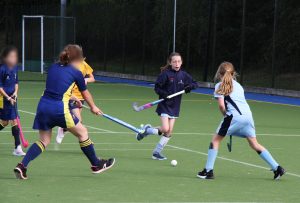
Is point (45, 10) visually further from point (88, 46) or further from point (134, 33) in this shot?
point (134, 33)

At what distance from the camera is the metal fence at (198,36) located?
27969mm

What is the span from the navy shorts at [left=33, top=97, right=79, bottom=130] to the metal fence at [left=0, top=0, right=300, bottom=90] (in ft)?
56.7

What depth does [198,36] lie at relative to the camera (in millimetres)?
32656

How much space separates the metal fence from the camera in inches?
1101

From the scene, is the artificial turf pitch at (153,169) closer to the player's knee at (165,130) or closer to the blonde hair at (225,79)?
the player's knee at (165,130)

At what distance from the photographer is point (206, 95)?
1081 inches

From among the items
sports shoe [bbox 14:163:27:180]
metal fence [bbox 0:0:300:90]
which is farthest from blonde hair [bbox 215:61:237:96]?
metal fence [bbox 0:0:300:90]

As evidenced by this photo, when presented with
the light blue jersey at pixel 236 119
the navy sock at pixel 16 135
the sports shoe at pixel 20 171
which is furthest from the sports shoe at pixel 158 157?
the sports shoe at pixel 20 171

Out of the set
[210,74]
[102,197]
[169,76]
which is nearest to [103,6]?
[210,74]

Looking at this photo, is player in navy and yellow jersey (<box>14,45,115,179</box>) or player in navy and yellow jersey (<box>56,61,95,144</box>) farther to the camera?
player in navy and yellow jersey (<box>56,61,95,144</box>)

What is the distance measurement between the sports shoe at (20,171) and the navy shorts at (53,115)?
53cm

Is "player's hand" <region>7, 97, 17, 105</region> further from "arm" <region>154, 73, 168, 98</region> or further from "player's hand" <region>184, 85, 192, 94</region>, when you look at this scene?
"player's hand" <region>184, 85, 192, 94</region>

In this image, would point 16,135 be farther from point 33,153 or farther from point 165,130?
point 33,153

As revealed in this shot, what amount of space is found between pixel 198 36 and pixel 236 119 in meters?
22.2
